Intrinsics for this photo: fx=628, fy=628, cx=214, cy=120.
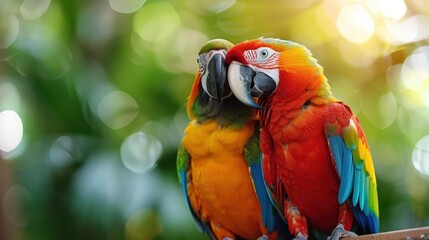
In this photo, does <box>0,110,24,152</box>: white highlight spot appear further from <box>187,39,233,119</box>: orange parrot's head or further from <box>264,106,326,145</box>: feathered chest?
<box>264,106,326,145</box>: feathered chest

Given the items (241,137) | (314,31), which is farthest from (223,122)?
(314,31)

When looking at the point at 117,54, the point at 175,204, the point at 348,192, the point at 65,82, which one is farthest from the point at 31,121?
the point at 348,192

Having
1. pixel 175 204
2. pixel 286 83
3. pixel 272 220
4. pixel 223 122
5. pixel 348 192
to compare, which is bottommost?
pixel 175 204

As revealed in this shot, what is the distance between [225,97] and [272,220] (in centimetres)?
43

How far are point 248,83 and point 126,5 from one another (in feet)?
7.54

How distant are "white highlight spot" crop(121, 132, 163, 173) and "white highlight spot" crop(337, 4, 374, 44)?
123cm

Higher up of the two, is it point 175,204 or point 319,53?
point 319,53

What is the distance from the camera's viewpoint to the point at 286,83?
1.87 meters

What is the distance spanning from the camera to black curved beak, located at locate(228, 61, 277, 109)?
184cm

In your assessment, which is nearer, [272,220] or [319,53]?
[272,220]

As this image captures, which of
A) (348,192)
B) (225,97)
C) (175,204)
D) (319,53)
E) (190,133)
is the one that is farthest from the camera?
(319,53)

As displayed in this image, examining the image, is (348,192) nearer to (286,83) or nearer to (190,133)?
(286,83)

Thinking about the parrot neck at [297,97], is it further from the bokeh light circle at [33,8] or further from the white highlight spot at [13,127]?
the bokeh light circle at [33,8]

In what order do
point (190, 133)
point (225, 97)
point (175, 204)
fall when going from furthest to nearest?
1. point (175, 204)
2. point (190, 133)
3. point (225, 97)
